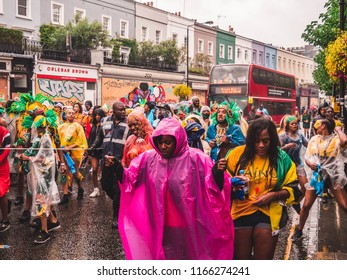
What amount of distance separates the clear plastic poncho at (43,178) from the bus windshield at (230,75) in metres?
15.2

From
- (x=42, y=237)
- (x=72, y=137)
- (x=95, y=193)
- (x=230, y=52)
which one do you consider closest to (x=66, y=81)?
(x=230, y=52)

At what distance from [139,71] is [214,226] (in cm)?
2499

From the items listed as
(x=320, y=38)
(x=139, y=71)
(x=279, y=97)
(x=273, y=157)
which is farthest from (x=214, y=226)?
(x=139, y=71)

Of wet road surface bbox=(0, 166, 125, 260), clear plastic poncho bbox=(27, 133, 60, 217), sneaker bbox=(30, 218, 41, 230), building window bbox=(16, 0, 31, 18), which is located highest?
building window bbox=(16, 0, 31, 18)

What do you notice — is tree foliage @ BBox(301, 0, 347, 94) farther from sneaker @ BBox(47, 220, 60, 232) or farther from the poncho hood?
the poncho hood

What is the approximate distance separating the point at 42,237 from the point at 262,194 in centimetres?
313

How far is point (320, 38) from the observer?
28.6 ft

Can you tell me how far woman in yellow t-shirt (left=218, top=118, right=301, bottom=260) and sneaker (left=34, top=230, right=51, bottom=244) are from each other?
114 inches

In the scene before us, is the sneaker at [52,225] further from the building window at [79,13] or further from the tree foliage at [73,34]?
the building window at [79,13]

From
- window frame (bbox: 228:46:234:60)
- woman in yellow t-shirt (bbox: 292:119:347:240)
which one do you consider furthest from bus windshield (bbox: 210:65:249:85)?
woman in yellow t-shirt (bbox: 292:119:347:240)

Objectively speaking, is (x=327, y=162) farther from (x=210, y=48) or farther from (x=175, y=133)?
(x=210, y=48)

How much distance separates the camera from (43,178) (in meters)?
5.79

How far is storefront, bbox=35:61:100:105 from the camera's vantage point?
21297mm

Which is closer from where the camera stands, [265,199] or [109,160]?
[109,160]
